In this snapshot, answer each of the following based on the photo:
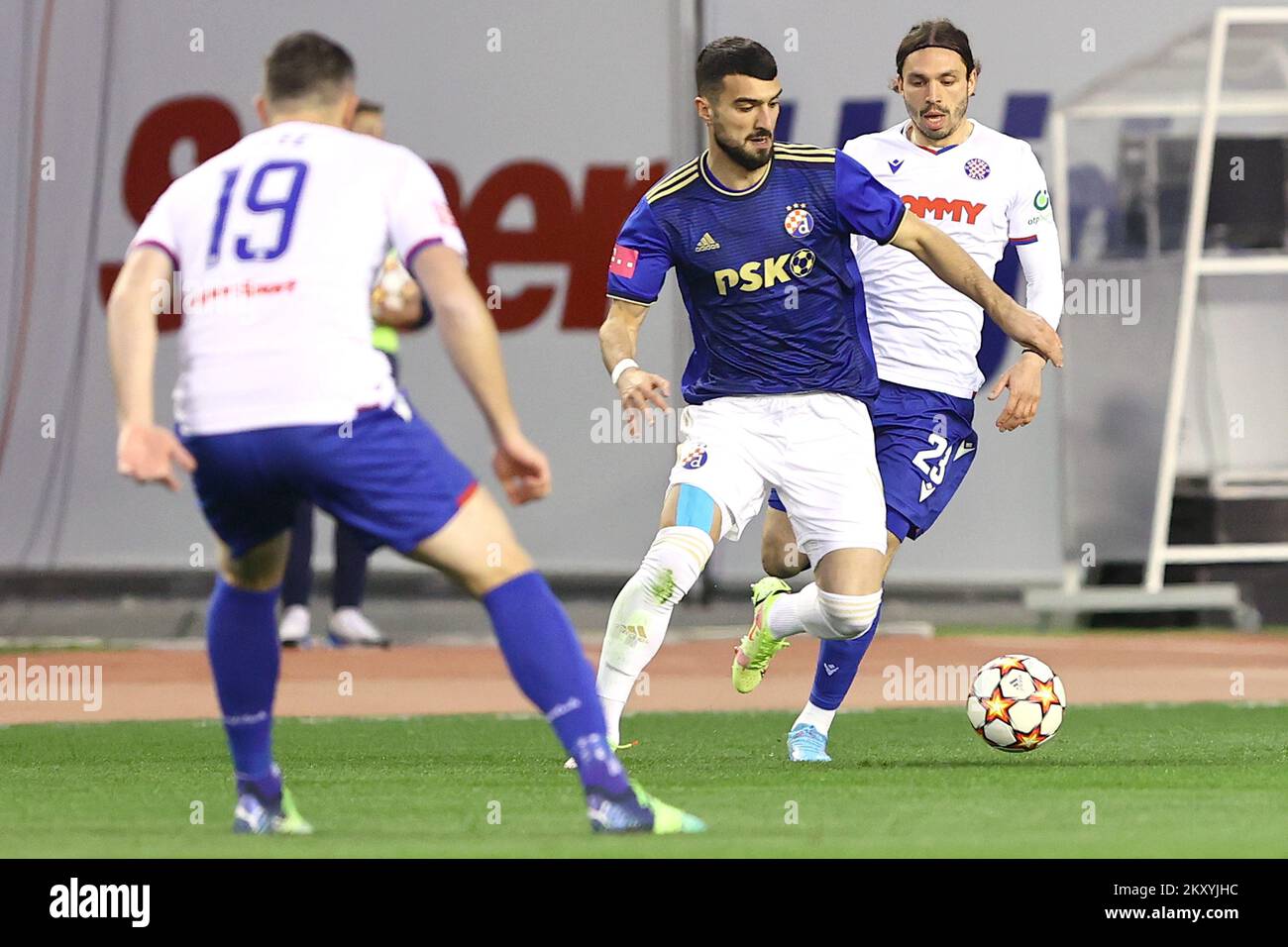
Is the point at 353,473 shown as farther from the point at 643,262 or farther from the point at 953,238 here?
the point at 953,238

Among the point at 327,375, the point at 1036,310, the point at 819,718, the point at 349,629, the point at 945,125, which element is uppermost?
the point at 945,125

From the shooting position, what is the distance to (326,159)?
5203 millimetres

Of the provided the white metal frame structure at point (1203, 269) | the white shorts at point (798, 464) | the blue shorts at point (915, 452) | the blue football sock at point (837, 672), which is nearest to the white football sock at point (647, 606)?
the white shorts at point (798, 464)

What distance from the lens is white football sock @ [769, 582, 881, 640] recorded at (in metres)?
7.41

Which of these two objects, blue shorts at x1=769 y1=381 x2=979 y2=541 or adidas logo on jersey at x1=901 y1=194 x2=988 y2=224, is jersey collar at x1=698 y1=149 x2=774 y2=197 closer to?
adidas logo on jersey at x1=901 y1=194 x2=988 y2=224

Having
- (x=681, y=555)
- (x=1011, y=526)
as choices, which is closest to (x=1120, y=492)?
(x=1011, y=526)

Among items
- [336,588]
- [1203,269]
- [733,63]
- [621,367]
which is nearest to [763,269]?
[621,367]

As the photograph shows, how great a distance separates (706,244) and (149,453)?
2.76 metres

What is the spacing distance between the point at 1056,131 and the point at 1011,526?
2974 millimetres

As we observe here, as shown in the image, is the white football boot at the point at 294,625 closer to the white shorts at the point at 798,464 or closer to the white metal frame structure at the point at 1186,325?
the white metal frame structure at the point at 1186,325

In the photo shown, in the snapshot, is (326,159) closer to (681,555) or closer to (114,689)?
(681,555)

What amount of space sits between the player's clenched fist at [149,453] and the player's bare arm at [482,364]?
651 millimetres

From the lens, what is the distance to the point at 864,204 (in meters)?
7.05

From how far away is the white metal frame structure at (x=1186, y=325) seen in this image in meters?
14.3
